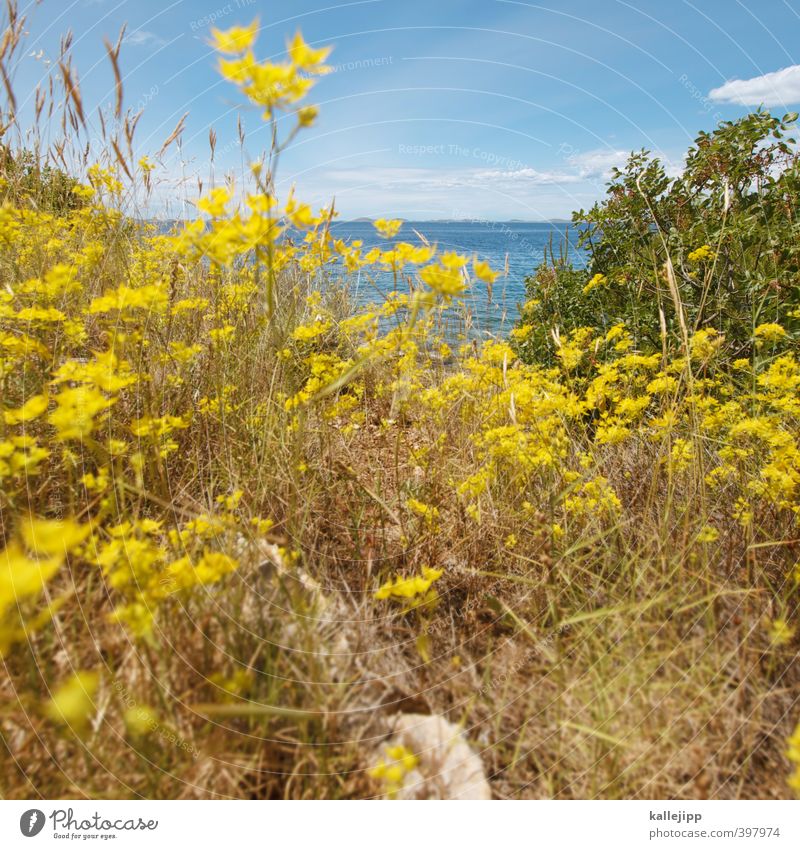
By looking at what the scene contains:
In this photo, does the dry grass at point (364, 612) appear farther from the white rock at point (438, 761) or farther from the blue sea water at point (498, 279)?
the blue sea water at point (498, 279)

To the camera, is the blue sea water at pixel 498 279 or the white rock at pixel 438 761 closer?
the white rock at pixel 438 761

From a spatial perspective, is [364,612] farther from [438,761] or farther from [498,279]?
[498,279]

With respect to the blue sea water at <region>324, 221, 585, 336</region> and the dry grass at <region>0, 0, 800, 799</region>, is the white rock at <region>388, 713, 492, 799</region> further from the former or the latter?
the blue sea water at <region>324, 221, 585, 336</region>

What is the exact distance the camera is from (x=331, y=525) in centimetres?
174

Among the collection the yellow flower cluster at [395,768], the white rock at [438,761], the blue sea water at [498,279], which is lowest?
the white rock at [438,761]

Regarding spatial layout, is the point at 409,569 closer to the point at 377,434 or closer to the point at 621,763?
the point at 621,763

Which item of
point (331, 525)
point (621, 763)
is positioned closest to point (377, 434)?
point (331, 525)

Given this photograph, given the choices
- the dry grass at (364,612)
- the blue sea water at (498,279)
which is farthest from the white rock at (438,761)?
the blue sea water at (498,279)

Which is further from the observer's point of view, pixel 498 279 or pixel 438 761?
pixel 498 279

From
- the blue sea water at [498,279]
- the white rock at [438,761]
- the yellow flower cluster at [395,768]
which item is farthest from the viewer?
the blue sea water at [498,279]

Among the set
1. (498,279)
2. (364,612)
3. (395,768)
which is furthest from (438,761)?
(498,279)

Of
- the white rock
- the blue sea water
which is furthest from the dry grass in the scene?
the blue sea water

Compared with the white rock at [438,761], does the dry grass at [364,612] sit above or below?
above
